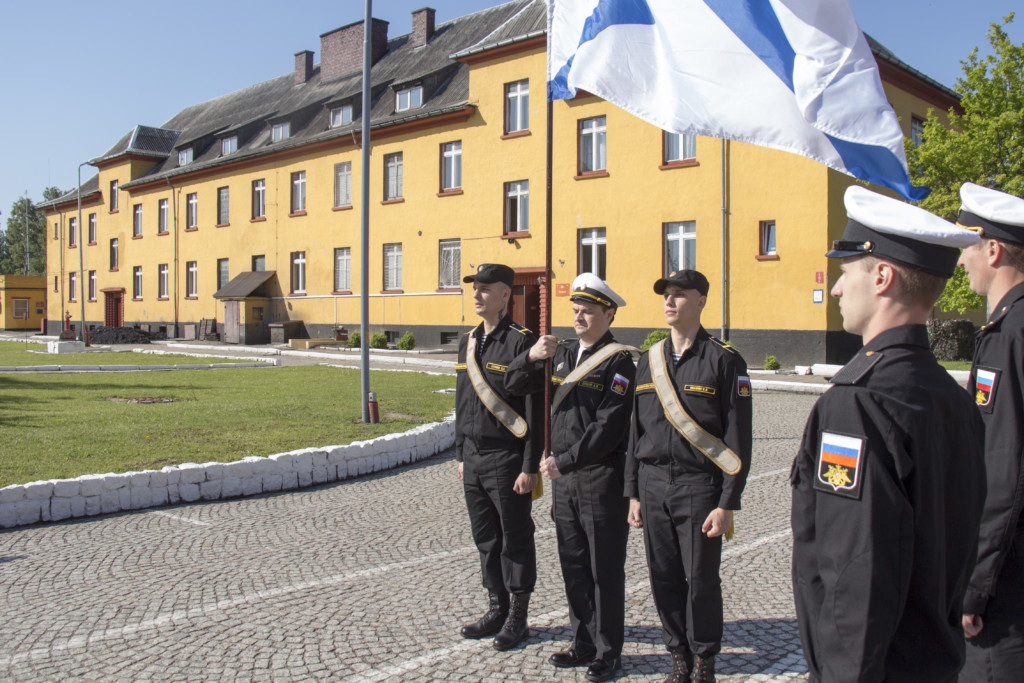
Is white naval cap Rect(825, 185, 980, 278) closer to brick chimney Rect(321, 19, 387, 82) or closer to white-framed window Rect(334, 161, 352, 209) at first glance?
white-framed window Rect(334, 161, 352, 209)

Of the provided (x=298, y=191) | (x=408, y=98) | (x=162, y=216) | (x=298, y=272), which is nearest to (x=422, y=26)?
(x=408, y=98)

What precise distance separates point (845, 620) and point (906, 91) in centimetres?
2948

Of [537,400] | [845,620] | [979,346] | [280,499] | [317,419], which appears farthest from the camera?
[317,419]

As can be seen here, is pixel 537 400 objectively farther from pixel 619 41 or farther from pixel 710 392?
pixel 619 41

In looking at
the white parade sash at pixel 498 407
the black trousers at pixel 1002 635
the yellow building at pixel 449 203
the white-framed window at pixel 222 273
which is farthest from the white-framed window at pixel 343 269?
the black trousers at pixel 1002 635

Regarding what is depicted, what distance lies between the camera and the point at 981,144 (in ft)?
77.6

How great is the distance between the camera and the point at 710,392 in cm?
411

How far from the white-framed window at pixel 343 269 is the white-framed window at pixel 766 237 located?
18189 mm

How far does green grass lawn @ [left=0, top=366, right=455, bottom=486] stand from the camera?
A: 29.6 feet

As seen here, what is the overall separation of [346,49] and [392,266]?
1372 centimetres

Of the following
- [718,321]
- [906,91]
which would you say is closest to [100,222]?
[718,321]

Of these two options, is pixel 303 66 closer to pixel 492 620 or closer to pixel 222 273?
pixel 222 273

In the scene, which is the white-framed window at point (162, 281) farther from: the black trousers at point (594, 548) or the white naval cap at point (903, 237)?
the white naval cap at point (903, 237)

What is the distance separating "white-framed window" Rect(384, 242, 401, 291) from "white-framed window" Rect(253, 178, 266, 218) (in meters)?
9.00
